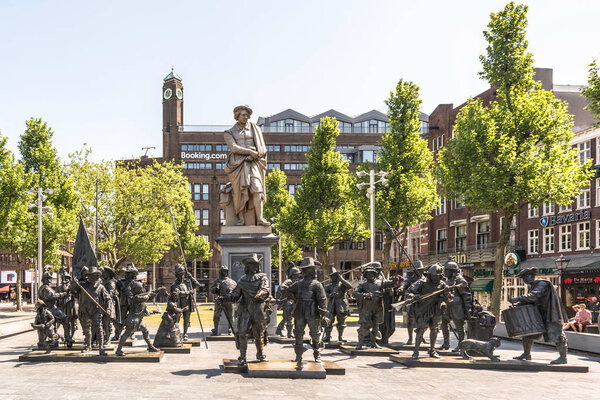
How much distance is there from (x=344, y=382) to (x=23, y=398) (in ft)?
17.7

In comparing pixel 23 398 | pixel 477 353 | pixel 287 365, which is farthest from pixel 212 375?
pixel 477 353

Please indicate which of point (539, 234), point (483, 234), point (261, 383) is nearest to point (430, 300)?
point (261, 383)

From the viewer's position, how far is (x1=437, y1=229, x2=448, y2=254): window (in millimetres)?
56912

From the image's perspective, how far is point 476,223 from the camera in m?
51.2

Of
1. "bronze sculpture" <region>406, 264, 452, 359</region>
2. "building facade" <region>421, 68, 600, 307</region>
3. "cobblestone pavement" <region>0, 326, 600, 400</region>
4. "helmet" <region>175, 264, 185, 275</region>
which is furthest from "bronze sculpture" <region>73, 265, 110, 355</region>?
"building facade" <region>421, 68, 600, 307</region>

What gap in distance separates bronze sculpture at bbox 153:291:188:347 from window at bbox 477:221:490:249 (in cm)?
3668

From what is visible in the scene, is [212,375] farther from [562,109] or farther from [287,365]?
[562,109]

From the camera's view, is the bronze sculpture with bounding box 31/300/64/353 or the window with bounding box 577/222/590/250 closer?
the bronze sculpture with bounding box 31/300/64/353

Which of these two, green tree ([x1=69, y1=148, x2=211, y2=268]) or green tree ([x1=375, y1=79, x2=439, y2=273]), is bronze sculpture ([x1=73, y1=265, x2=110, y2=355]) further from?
green tree ([x1=69, y1=148, x2=211, y2=268])

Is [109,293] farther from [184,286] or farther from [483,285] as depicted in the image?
[483,285]

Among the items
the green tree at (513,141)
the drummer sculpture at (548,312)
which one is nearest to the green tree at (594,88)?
the green tree at (513,141)

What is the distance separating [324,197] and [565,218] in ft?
48.4

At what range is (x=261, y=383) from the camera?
37.4 ft

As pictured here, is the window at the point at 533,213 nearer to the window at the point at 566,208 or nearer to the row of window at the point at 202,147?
the window at the point at 566,208
